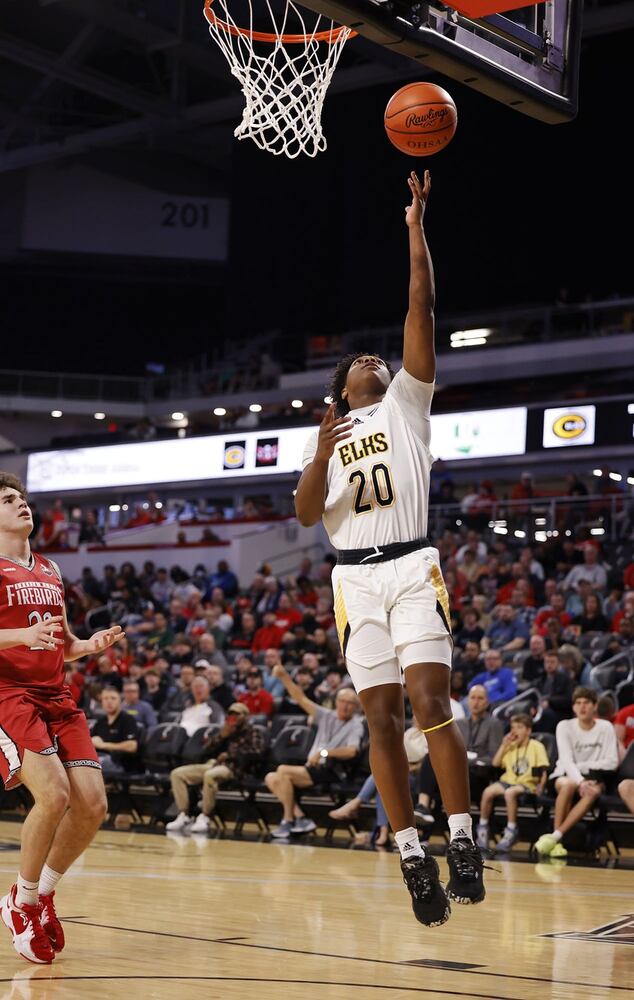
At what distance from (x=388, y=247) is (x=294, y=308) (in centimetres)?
400

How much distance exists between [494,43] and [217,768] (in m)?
8.17

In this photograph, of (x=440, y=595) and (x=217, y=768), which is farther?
(x=217, y=768)

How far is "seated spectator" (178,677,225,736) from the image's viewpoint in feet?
43.4

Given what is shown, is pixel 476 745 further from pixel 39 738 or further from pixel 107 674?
pixel 39 738

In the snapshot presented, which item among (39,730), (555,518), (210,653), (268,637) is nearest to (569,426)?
(555,518)

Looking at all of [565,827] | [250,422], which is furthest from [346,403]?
[250,422]

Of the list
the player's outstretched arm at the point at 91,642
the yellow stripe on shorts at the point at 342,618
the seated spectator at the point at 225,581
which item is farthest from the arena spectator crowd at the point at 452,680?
the yellow stripe on shorts at the point at 342,618

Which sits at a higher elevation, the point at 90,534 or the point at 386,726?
the point at 90,534

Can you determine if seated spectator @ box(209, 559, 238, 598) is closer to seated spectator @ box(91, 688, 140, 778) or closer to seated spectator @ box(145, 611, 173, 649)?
seated spectator @ box(145, 611, 173, 649)

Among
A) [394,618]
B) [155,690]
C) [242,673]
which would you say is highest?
[394,618]

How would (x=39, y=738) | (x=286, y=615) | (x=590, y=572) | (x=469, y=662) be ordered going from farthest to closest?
(x=286, y=615) < (x=590, y=572) < (x=469, y=662) < (x=39, y=738)

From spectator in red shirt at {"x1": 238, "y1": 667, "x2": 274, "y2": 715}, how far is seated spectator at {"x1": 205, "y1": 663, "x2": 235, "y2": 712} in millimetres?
212

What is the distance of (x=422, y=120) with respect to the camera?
18.1ft

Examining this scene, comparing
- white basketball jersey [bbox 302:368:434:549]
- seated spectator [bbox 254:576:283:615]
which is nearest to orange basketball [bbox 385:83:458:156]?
white basketball jersey [bbox 302:368:434:549]
